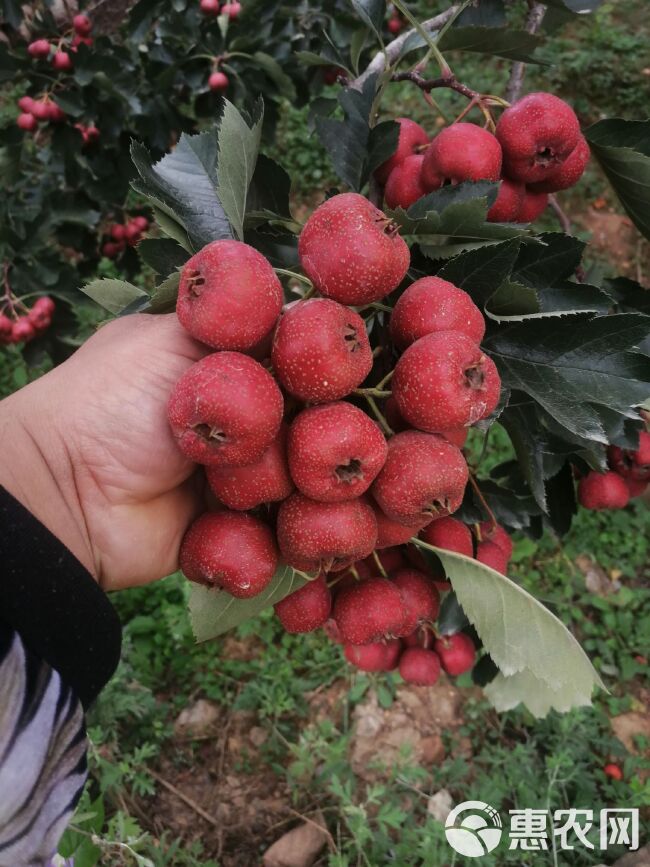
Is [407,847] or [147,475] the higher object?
[147,475]

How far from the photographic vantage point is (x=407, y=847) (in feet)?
6.74

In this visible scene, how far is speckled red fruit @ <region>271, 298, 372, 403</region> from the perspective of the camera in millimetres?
815

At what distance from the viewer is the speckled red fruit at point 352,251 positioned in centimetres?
84

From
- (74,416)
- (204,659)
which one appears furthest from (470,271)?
(204,659)

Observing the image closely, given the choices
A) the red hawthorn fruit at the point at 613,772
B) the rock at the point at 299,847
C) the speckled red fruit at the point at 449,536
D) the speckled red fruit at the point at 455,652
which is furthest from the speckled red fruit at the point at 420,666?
the red hawthorn fruit at the point at 613,772

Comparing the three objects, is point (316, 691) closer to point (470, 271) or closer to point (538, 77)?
point (470, 271)

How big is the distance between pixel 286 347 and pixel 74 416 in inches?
15.6

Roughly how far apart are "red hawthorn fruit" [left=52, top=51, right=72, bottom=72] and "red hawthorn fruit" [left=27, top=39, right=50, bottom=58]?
5 centimetres

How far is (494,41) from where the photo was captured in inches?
47.6

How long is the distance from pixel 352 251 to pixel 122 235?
2320mm

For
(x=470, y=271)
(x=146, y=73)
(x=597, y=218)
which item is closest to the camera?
(x=470, y=271)

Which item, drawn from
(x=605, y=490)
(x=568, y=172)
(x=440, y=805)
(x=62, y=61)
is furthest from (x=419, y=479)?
(x=62, y=61)

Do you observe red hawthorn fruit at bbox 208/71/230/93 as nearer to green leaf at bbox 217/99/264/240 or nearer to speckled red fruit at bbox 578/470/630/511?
green leaf at bbox 217/99/264/240

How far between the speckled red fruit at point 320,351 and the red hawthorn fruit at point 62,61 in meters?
2.01
